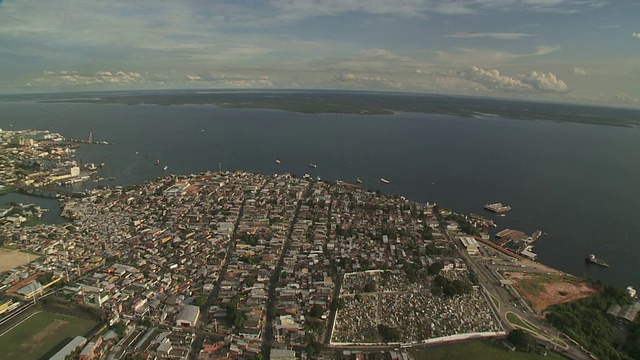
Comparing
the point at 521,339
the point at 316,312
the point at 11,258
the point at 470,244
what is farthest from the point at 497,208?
the point at 11,258

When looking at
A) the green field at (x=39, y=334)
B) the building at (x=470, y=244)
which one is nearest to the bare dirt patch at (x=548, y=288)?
the building at (x=470, y=244)

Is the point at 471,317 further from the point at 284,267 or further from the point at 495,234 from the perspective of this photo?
the point at 495,234

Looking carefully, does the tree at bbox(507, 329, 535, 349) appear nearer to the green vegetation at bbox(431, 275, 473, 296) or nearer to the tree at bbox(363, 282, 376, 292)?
the green vegetation at bbox(431, 275, 473, 296)

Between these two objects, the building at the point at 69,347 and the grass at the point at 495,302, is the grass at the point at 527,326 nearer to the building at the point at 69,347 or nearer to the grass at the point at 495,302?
the grass at the point at 495,302

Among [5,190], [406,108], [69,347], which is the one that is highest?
[406,108]

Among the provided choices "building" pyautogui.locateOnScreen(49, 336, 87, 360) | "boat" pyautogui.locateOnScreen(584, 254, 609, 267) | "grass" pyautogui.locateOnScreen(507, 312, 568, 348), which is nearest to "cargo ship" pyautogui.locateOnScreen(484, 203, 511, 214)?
"boat" pyautogui.locateOnScreen(584, 254, 609, 267)

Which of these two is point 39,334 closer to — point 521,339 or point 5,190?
point 521,339
